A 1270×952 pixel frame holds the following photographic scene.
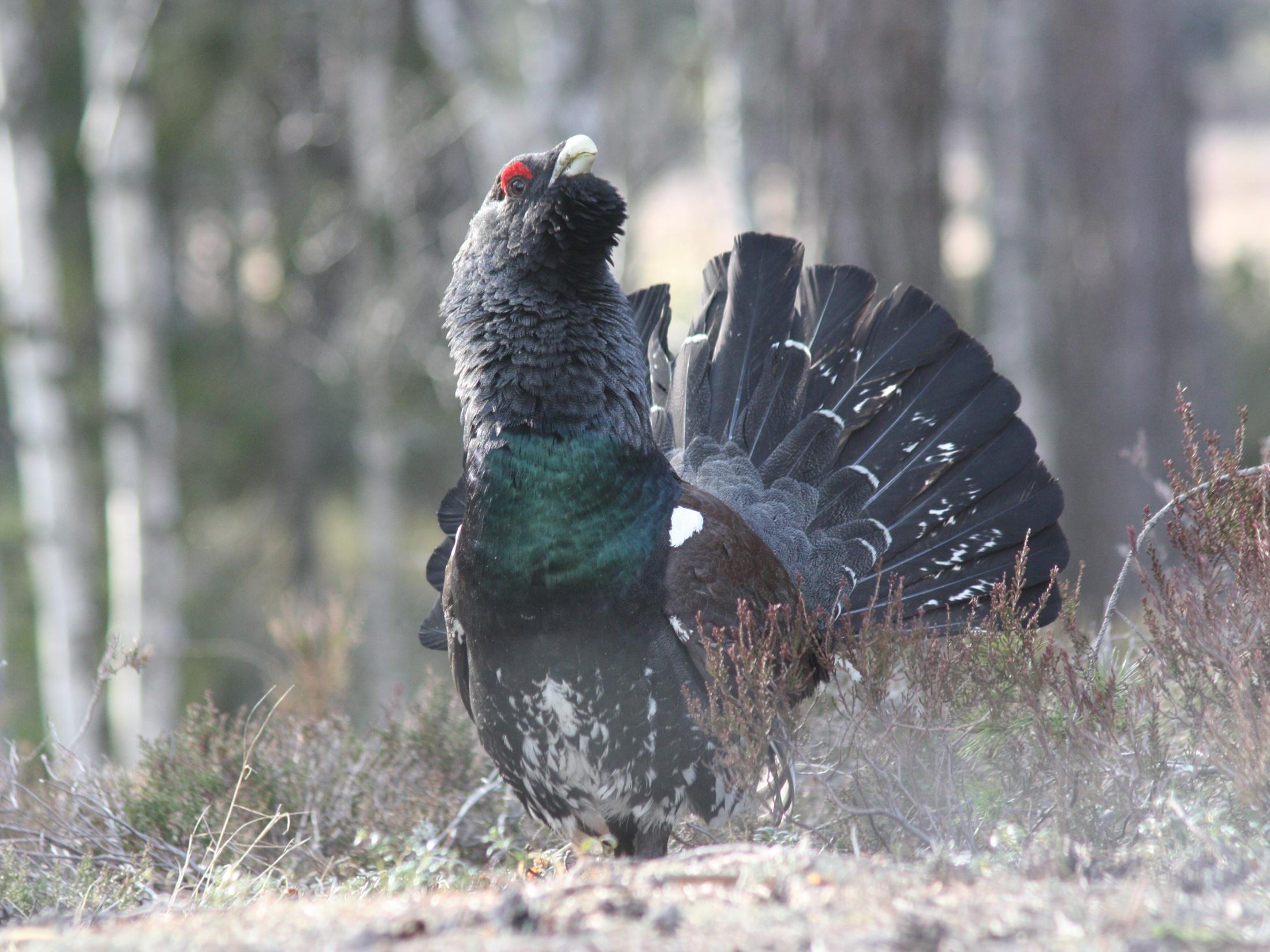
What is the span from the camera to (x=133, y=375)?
9.67 metres

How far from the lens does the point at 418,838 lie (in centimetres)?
398

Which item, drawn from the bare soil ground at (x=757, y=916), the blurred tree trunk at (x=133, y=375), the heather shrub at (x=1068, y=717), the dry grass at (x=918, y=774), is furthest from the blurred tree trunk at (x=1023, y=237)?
the bare soil ground at (x=757, y=916)

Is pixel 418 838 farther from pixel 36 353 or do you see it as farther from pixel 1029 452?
pixel 36 353

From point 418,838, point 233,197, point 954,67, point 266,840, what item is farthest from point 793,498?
point 954,67

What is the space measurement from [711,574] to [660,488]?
304 millimetres

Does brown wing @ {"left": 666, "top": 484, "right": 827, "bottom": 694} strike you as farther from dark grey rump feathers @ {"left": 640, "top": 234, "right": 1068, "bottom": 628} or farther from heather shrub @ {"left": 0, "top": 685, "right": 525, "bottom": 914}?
heather shrub @ {"left": 0, "top": 685, "right": 525, "bottom": 914}

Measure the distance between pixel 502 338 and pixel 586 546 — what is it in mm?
684

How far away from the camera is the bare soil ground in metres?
2.30

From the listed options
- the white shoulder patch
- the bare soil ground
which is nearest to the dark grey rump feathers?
the white shoulder patch

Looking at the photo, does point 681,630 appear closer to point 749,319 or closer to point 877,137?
point 749,319

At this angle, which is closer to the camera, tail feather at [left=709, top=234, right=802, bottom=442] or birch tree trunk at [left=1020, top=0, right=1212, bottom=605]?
tail feather at [left=709, top=234, right=802, bottom=442]

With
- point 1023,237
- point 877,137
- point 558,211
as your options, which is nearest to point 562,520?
point 558,211

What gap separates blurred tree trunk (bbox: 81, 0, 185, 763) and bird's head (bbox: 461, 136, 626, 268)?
633 cm

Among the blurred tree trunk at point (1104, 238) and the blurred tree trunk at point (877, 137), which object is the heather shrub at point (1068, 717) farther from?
the blurred tree trunk at point (1104, 238)
